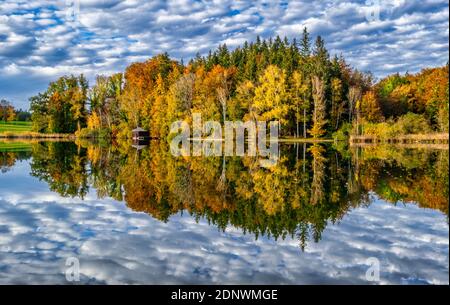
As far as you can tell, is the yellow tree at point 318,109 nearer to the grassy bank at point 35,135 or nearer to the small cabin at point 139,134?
the small cabin at point 139,134

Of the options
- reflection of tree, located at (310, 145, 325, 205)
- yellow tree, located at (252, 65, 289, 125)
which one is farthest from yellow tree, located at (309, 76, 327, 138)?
reflection of tree, located at (310, 145, 325, 205)

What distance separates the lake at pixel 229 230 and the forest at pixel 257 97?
131 feet

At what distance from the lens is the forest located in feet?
211

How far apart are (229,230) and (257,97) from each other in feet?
184

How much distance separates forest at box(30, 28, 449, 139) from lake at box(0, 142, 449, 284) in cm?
3993

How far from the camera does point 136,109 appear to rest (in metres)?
82.6

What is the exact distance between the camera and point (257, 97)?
215ft

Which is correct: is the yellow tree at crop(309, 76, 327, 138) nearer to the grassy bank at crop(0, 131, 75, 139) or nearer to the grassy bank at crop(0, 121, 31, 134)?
the grassy bank at crop(0, 131, 75, 139)

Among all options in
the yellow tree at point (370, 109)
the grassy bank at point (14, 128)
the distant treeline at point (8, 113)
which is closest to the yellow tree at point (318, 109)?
the yellow tree at point (370, 109)

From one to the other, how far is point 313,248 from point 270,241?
1.04m

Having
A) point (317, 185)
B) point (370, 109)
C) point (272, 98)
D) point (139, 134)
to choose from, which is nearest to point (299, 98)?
point (272, 98)
